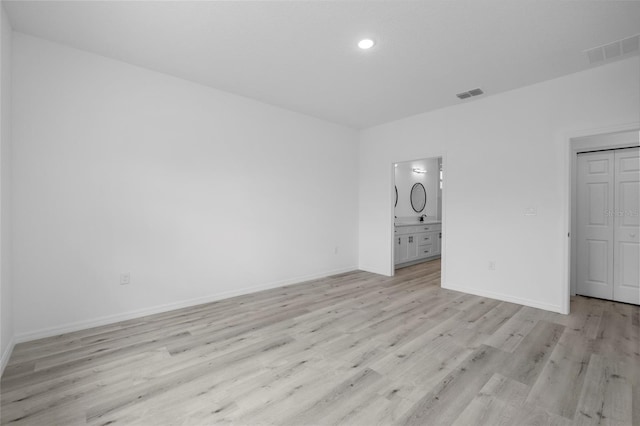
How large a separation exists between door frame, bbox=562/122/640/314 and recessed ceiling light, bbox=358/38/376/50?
102 inches

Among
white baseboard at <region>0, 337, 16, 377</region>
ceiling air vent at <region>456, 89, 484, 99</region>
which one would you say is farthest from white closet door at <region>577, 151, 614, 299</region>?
white baseboard at <region>0, 337, 16, 377</region>

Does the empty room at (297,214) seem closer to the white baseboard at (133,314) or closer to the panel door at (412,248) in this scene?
the white baseboard at (133,314)

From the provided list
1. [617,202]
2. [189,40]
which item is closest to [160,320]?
[189,40]

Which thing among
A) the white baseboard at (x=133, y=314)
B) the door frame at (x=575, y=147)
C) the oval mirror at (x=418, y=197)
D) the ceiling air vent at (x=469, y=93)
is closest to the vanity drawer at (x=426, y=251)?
the oval mirror at (x=418, y=197)

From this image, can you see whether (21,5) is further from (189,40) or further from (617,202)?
(617,202)

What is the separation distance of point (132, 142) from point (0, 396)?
237 cm

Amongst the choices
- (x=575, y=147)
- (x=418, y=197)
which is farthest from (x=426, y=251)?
(x=575, y=147)

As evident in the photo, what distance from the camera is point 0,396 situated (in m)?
1.92

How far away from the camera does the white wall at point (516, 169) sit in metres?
3.29

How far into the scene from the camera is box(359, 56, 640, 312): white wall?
3.29 meters

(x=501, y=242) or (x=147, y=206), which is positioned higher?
(x=147, y=206)

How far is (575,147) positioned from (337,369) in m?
4.47

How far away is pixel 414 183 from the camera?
7359mm

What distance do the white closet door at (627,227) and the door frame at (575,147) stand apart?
17 centimetres
